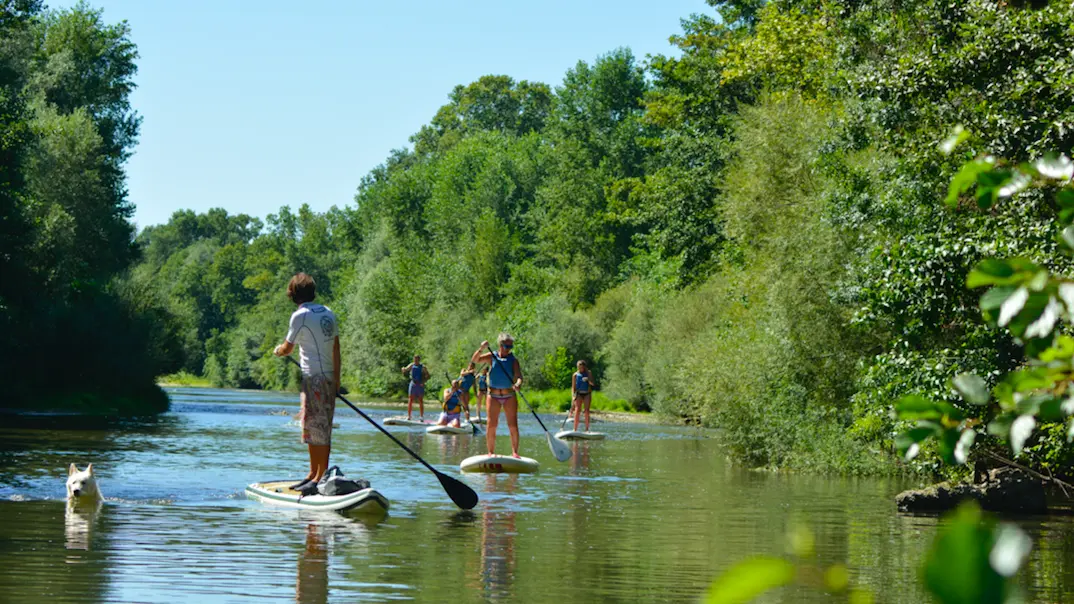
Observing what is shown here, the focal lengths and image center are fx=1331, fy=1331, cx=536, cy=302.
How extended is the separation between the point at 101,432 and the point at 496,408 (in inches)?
516

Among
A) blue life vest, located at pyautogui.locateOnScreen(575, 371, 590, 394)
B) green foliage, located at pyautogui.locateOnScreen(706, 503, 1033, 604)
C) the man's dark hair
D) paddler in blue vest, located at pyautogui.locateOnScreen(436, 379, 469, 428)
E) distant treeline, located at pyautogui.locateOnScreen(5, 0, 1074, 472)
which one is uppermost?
distant treeline, located at pyautogui.locateOnScreen(5, 0, 1074, 472)

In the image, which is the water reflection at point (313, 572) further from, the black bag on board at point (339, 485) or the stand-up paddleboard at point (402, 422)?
the stand-up paddleboard at point (402, 422)

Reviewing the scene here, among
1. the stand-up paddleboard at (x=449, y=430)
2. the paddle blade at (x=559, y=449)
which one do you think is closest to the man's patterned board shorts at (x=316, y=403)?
the paddle blade at (x=559, y=449)

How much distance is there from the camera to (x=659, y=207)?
45.4 metres

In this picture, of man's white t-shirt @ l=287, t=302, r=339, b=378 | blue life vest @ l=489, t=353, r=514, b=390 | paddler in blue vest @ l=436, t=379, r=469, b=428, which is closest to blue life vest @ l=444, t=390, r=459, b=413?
paddler in blue vest @ l=436, t=379, r=469, b=428

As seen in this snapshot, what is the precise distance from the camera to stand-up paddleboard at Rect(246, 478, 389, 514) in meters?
12.6

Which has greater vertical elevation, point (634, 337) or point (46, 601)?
point (634, 337)

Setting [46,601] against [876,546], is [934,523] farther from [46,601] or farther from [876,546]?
[46,601]

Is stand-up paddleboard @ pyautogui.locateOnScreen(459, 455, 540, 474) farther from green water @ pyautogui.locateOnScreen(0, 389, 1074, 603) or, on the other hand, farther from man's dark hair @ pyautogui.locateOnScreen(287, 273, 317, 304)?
man's dark hair @ pyautogui.locateOnScreen(287, 273, 317, 304)

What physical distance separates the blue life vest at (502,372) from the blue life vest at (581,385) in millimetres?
13686

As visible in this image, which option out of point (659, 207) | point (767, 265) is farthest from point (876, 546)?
point (659, 207)

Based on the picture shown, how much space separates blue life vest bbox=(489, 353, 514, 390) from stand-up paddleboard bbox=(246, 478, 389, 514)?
4561mm

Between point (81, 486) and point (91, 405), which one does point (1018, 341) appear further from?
point (91, 405)

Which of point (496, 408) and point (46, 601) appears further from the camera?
point (496, 408)
